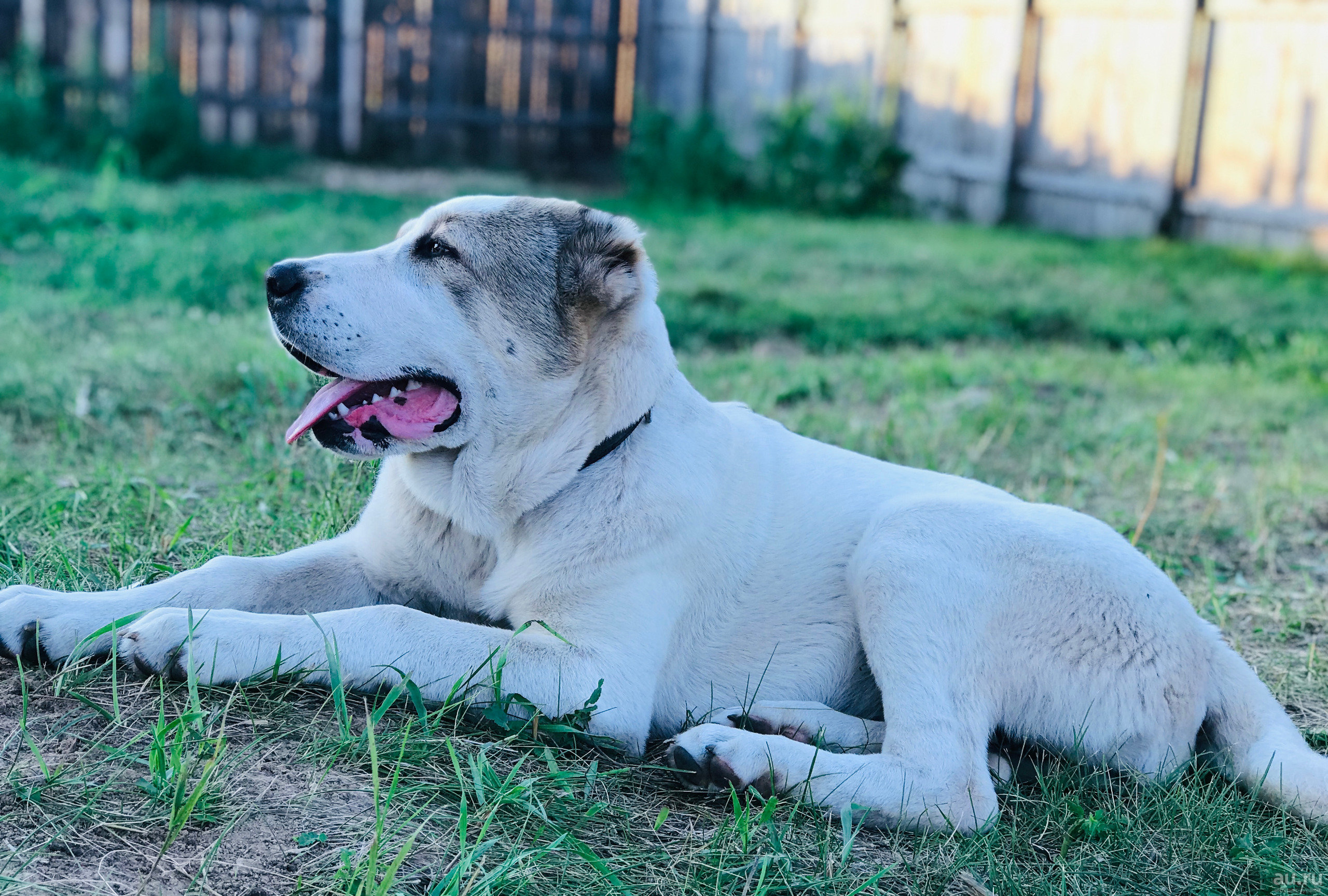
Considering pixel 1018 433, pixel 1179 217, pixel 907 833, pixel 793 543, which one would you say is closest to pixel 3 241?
pixel 1018 433

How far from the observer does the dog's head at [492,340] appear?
288 cm

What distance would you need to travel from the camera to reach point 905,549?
292 centimetres

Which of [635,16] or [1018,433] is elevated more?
[635,16]

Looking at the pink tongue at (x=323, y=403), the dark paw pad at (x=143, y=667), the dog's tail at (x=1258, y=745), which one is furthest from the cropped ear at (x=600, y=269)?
the dog's tail at (x=1258, y=745)

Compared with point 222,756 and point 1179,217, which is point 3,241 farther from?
point 1179,217

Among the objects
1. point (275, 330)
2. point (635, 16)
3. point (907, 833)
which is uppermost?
point (635, 16)

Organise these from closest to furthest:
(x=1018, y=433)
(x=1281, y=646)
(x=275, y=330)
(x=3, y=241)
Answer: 1. (x=275, y=330)
2. (x=1281, y=646)
3. (x=1018, y=433)
4. (x=3, y=241)

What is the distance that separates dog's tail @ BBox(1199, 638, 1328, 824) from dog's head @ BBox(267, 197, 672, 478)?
1459mm

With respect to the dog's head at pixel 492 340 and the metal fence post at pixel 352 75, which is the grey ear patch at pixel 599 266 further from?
the metal fence post at pixel 352 75

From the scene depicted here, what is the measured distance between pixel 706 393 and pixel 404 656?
10.7ft

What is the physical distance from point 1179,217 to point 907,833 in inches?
397

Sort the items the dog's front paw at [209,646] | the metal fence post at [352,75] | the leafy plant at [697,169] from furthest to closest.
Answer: the metal fence post at [352,75]
the leafy plant at [697,169]
the dog's front paw at [209,646]

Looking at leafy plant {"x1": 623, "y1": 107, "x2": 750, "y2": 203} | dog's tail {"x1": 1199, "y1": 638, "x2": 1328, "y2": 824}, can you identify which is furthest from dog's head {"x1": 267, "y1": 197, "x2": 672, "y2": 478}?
leafy plant {"x1": 623, "y1": 107, "x2": 750, "y2": 203}

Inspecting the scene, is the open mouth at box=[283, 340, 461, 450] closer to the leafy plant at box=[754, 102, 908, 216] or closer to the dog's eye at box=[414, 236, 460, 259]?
the dog's eye at box=[414, 236, 460, 259]
